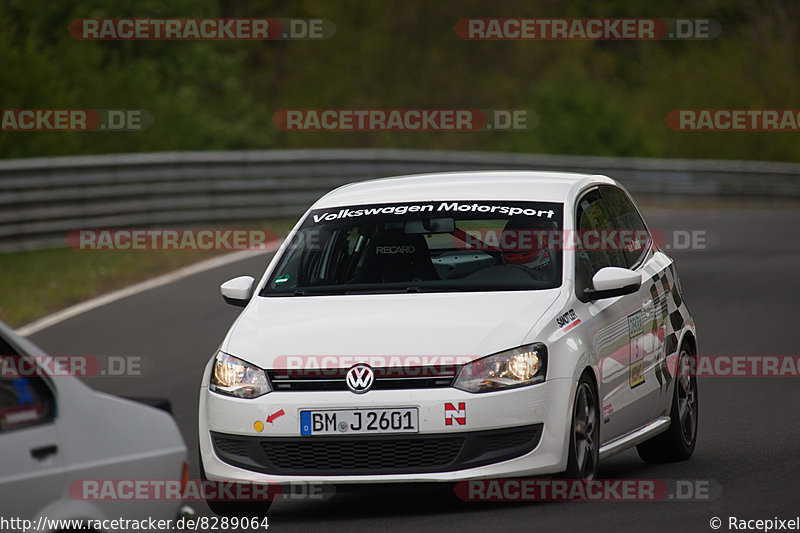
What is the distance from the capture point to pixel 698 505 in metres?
7.62

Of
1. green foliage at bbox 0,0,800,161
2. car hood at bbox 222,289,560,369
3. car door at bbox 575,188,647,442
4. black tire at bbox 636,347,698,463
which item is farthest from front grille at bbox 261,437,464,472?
green foliage at bbox 0,0,800,161

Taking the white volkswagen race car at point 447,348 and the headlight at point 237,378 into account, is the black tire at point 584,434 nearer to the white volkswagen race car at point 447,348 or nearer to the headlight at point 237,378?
the white volkswagen race car at point 447,348

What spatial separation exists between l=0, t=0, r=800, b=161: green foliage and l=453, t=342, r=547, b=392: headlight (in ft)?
62.8

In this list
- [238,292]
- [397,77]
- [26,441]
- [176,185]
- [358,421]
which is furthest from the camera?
[397,77]

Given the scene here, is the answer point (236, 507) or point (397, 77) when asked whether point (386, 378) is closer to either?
point (236, 507)

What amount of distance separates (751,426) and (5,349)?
6289 mm

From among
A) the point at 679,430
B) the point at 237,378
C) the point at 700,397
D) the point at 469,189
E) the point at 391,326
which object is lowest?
the point at 700,397

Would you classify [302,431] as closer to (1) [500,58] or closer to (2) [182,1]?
(2) [182,1]

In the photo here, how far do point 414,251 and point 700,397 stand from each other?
145 inches

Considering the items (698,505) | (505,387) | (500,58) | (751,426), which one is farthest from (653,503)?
(500,58)

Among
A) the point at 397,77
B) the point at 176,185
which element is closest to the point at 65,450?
the point at 176,185

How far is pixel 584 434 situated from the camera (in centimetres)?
779

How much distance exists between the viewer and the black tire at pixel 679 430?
9164 millimetres

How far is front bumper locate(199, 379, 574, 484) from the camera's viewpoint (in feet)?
24.2
